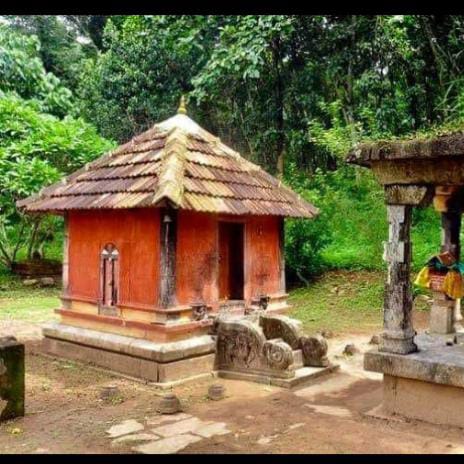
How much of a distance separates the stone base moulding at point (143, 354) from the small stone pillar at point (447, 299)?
3505 mm

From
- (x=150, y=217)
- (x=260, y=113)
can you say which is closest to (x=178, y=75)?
(x=260, y=113)

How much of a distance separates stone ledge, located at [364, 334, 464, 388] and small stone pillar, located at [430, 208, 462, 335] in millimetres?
1685

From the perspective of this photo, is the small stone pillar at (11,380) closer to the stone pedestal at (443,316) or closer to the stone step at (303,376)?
the stone step at (303,376)

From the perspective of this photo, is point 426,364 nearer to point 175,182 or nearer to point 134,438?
point 134,438

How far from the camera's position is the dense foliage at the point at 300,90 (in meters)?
17.0

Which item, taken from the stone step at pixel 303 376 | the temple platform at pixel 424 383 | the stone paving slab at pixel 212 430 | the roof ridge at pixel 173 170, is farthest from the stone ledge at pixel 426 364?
the roof ridge at pixel 173 170

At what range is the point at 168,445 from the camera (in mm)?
5684

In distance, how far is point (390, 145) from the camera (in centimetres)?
641

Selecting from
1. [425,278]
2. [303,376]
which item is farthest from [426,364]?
[303,376]

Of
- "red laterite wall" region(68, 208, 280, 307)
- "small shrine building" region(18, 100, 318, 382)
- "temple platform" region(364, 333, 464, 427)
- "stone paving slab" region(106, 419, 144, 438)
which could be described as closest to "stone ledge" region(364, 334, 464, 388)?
"temple platform" region(364, 333, 464, 427)

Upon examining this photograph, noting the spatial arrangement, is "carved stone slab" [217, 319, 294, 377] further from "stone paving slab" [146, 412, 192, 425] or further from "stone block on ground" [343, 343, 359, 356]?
"stone block on ground" [343, 343, 359, 356]

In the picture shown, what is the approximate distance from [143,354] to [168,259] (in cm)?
146

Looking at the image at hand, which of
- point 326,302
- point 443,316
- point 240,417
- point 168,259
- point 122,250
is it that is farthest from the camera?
point 326,302
